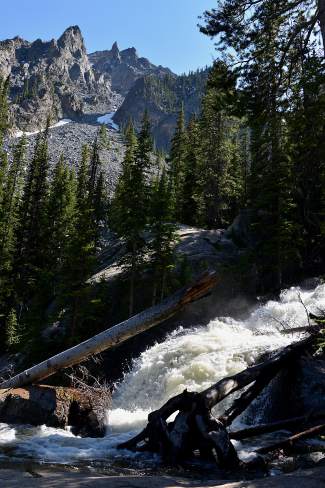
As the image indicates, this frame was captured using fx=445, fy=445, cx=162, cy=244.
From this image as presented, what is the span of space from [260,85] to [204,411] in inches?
294

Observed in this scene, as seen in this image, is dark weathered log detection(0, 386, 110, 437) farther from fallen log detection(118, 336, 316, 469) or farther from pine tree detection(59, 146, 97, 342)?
pine tree detection(59, 146, 97, 342)

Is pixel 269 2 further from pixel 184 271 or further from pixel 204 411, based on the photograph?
pixel 184 271

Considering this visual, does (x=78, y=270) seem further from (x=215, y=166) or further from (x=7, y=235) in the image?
(x=215, y=166)

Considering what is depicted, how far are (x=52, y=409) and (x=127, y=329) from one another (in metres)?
2.99

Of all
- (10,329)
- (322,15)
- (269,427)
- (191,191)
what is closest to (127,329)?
(269,427)

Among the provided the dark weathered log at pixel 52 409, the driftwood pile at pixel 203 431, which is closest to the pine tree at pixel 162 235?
the dark weathered log at pixel 52 409

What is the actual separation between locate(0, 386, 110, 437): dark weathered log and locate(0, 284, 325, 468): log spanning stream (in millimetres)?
390

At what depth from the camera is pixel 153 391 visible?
15.4m

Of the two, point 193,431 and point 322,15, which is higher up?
point 322,15

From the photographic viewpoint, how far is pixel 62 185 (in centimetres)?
5069

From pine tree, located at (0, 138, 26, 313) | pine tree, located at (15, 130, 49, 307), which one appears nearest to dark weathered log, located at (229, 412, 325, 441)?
pine tree, located at (0, 138, 26, 313)

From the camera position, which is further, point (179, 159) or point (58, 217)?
point (179, 159)

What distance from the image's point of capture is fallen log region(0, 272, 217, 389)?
397 inches

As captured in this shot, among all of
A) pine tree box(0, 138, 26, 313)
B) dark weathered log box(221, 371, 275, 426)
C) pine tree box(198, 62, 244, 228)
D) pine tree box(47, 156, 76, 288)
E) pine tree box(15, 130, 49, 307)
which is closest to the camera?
dark weathered log box(221, 371, 275, 426)
